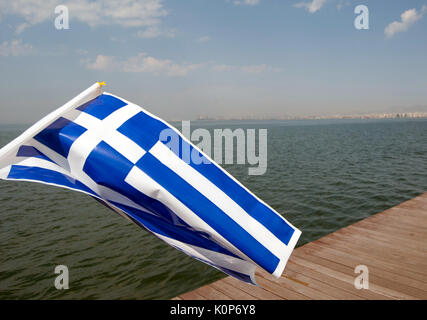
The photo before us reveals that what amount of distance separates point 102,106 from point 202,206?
3.99ft

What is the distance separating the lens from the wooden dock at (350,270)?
445 centimetres

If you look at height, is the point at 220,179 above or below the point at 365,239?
above

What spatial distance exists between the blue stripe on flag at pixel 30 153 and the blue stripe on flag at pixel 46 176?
97 millimetres

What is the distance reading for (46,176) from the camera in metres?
2.20

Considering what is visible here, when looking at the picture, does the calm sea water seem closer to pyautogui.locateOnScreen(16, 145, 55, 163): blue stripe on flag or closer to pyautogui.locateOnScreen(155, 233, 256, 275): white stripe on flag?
pyautogui.locateOnScreen(155, 233, 256, 275): white stripe on flag

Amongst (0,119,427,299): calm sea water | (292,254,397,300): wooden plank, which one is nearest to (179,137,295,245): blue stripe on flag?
(292,254,397,300): wooden plank

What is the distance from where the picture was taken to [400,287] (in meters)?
4.53

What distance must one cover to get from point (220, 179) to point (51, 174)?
1410 millimetres

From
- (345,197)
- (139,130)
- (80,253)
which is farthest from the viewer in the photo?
(345,197)

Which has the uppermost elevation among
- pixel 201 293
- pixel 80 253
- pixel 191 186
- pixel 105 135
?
pixel 105 135

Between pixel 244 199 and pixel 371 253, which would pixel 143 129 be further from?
pixel 371 253

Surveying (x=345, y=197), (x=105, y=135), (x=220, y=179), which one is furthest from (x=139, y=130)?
(x=345, y=197)
